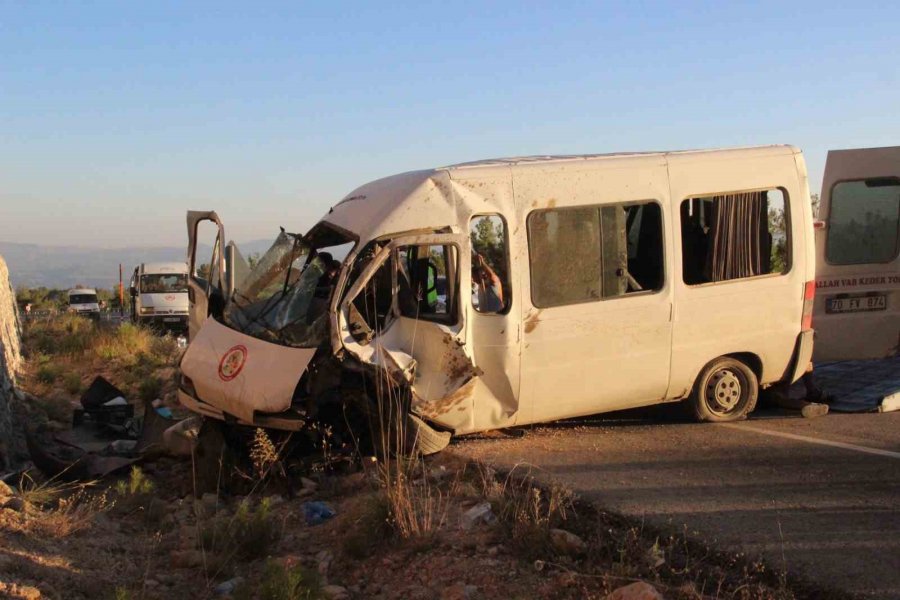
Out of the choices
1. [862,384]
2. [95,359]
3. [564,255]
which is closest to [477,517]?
[564,255]

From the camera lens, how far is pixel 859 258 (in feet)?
30.9

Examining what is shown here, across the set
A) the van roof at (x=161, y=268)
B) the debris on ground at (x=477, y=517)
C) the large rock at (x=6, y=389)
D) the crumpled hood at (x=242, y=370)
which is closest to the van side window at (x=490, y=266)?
the crumpled hood at (x=242, y=370)

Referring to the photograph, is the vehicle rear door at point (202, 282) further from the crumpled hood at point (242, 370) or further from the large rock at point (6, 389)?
the large rock at point (6, 389)

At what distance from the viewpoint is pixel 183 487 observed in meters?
7.91

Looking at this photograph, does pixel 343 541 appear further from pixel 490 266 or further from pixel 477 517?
pixel 490 266

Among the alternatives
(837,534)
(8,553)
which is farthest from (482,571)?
(8,553)

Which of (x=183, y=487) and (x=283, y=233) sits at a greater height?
(x=283, y=233)

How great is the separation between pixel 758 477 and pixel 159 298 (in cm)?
2542

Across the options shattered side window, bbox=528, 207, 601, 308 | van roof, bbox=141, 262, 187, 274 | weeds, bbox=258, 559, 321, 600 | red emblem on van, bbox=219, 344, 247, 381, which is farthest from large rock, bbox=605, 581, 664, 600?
van roof, bbox=141, 262, 187, 274

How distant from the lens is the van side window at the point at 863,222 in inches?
370

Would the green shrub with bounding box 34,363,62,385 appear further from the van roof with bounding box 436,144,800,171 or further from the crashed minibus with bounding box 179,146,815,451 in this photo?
the van roof with bounding box 436,144,800,171

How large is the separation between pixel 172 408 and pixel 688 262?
780cm

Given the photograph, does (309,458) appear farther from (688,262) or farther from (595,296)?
(688,262)

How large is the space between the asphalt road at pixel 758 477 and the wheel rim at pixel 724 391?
0.86 feet
